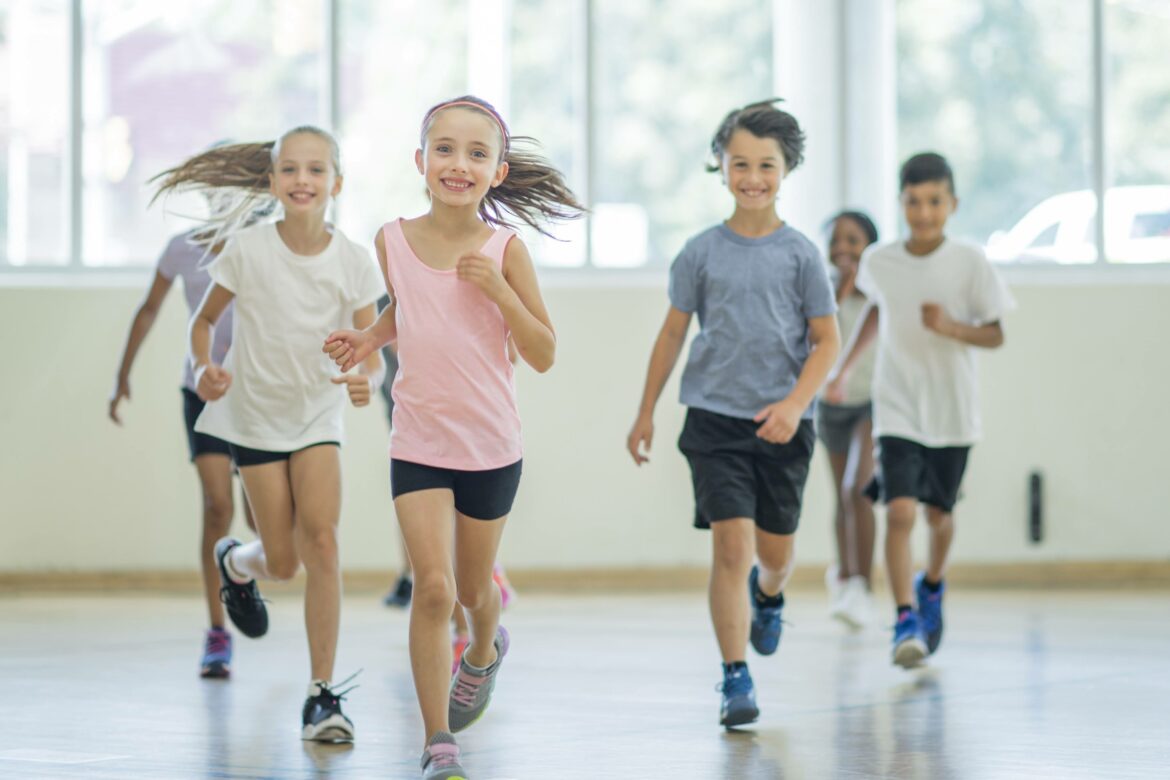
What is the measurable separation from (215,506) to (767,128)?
1.94m

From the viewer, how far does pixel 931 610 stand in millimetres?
4805

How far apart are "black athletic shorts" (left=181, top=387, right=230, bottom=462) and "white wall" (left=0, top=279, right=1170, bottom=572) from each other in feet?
7.62

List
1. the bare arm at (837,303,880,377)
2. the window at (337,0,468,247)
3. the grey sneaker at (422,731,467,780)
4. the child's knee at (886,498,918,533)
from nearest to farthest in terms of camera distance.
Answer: the grey sneaker at (422,731,467,780), the child's knee at (886,498,918,533), the bare arm at (837,303,880,377), the window at (337,0,468,247)

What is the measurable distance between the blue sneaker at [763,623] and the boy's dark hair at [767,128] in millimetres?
1115

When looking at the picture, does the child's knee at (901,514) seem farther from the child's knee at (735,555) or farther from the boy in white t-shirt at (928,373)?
the child's knee at (735,555)

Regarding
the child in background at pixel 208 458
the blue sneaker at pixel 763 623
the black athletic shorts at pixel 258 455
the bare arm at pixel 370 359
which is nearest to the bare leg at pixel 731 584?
the blue sneaker at pixel 763 623

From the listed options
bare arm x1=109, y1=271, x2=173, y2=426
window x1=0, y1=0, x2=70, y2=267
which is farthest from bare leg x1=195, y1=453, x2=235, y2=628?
window x1=0, y1=0, x2=70, y2=267

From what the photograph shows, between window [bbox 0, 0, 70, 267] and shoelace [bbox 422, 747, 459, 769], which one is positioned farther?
window [bbox 0, 0, 70, 267]

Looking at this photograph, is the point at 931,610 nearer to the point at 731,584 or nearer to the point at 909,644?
the point at 909,644

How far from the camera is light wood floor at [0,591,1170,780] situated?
129 inches

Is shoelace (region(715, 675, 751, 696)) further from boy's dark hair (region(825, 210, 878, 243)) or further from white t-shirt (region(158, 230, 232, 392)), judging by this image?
boy's dark hair (region(825, 210, 878, 243))

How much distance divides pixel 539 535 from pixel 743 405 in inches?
132

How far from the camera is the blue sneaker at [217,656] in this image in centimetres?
454

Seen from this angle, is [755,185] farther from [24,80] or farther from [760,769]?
[24,80]
